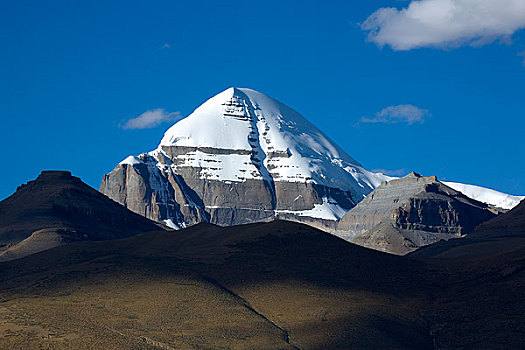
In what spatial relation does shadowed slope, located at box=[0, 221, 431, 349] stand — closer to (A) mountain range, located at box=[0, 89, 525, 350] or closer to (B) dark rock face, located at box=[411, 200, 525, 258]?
(A) mountain range, located at box=[0, 89, 525, 350]

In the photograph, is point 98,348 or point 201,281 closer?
point 98,348

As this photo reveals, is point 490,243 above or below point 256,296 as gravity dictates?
above

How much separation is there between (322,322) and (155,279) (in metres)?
22.3

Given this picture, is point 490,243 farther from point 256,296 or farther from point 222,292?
point 222,292

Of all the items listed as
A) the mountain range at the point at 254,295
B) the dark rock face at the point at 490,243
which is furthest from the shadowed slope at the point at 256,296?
the dark rock face at the point at 490,243

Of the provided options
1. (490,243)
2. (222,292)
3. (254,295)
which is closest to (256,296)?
(254,295)

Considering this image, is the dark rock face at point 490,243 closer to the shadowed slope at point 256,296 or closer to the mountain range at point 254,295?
the shadowed slope at point 256,296

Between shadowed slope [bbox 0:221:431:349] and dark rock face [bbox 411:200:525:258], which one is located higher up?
dark rock face [bbox 411:200:525:258]

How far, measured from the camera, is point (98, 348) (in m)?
82.6

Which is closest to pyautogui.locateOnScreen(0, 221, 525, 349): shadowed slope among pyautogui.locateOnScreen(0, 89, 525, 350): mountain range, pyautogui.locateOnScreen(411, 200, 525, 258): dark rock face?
pyautogui.locateOnScreen(0, 89, 525, 350): mountain range

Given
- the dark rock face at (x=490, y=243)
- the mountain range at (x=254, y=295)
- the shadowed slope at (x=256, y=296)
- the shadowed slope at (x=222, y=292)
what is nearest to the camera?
the mountain range at (x=254, y=295)

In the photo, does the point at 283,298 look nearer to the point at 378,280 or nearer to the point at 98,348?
the point at 378,280

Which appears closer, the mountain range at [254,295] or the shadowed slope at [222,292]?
the mountain range at [254,295]

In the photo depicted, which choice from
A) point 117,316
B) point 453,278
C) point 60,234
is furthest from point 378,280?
point 60,234
